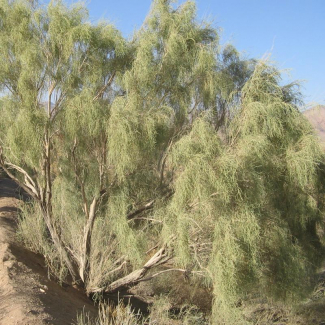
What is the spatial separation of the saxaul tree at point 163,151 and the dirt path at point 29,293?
1.82ft

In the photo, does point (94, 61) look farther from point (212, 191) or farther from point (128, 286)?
point (128, 286)

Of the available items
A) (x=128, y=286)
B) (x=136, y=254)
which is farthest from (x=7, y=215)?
(x=136, y=254)

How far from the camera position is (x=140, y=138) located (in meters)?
7.12

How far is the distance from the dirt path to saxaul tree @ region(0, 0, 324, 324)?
554mm

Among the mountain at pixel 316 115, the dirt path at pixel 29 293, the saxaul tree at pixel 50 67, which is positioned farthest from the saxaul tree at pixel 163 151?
the dirt path at pixel 29 293

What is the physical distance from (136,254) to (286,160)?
3292mm

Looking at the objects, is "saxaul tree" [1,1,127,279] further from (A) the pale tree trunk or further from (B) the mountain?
(B) the mountain

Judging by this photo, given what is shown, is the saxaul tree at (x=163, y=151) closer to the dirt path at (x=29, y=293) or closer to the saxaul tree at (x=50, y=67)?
the saxaul tree at (x=50, y=67)

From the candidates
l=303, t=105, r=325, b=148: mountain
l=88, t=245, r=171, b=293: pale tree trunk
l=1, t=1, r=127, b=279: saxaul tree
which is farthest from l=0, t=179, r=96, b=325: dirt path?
l=303, t=105, r=325, b=148: mountain

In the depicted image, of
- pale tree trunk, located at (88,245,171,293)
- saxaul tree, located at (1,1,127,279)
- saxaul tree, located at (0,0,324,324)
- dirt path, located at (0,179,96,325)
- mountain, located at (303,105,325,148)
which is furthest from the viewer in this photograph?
pale tree trunk, located at (88,245,171,293)

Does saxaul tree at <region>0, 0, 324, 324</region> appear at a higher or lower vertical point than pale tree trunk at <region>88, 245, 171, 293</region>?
higher

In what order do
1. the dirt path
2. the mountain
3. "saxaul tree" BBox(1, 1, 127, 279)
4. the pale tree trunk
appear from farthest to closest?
the pale tree trunk
the mountain
"saxaul tree" BBox(1, 1, 127, 279)
the dirt path

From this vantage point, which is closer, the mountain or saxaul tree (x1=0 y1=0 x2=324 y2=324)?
saxaul tree (x1=0 y1=0 x2=324 y2=324)

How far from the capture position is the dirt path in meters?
5.87
